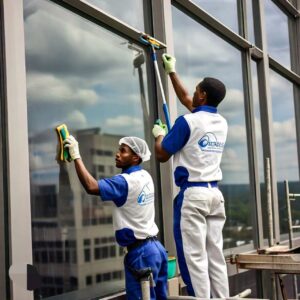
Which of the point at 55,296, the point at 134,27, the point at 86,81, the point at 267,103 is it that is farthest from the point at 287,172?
the point at 55,296

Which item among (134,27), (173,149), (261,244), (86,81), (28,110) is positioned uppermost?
(134,27)

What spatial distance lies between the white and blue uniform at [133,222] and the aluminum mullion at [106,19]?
4.09ft

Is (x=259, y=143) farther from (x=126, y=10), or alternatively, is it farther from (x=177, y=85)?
(x=126, y=10)

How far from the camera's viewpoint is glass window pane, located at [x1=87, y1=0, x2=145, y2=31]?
13.5 feet

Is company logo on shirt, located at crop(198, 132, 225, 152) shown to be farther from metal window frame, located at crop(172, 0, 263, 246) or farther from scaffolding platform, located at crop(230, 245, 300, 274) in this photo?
metal window frame, located at crop(172, 0, 263, 246)

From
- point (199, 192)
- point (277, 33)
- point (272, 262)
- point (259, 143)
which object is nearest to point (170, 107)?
point (199, 192)

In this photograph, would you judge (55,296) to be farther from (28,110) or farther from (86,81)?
(86,81)

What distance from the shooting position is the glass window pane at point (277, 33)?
736cm

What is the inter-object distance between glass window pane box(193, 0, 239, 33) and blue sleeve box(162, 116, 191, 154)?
2.35 m

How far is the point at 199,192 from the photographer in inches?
133

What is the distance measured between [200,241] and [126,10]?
2008 mm

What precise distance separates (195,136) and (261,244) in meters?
2.91

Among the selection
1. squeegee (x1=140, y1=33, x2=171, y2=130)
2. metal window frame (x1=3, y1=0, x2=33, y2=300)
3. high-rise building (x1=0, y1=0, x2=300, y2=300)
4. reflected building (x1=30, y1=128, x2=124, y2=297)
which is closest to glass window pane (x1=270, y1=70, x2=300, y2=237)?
high-rise building (x1=0, y1=0, x2=300, y2=300)

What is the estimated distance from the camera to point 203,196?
3.37 m
